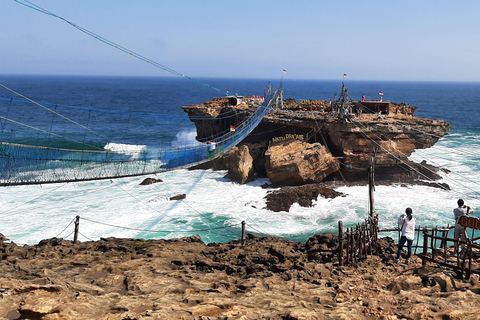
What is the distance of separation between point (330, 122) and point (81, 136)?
3436 cm

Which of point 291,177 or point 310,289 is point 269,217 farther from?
point 310,289

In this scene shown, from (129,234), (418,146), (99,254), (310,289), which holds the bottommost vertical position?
(129,234)

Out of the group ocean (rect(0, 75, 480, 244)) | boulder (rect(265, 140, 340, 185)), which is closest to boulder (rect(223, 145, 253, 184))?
ocean (rect(0, 75, 480, 244))

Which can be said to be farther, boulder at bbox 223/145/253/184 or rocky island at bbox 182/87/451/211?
boulder at bbox 223/145/253/184

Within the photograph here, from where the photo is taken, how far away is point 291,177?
96.7ft

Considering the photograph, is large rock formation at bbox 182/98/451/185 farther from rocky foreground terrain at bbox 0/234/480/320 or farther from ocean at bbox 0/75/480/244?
rocky foreground terrain at bbox 0/234/480/320

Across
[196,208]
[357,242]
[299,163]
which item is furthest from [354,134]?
[357,242]

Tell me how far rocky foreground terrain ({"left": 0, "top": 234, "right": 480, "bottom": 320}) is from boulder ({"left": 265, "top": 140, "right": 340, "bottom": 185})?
50.1 ft

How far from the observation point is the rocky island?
29.5 m

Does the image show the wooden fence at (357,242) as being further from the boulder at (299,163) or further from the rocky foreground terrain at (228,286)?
the boulder at (299,163)

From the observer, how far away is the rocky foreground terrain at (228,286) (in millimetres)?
7926

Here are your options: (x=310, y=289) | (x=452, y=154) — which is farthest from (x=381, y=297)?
(x=452, y=154)

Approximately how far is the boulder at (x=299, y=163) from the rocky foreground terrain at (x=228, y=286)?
1528 centimetres

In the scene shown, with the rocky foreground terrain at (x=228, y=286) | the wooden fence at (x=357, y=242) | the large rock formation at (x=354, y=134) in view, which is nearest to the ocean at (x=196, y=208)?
the large rock formation at (x=354, y=134)
